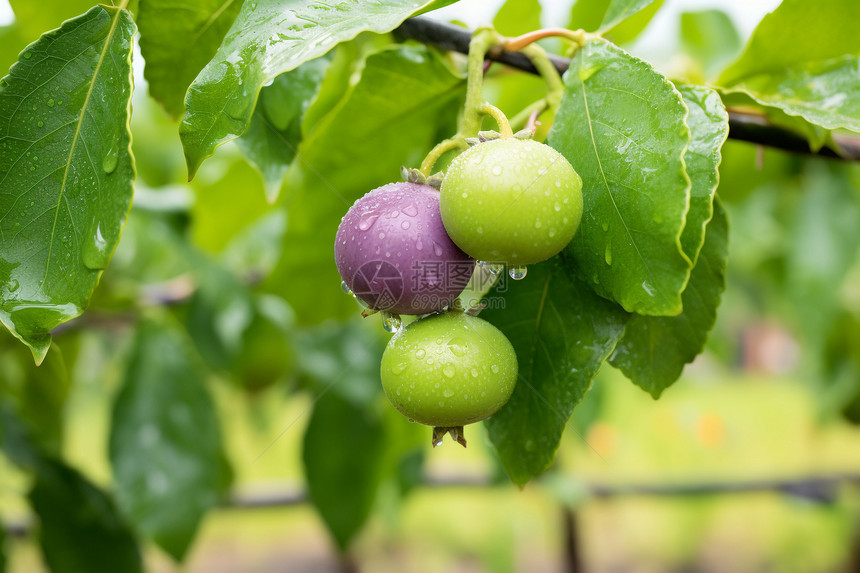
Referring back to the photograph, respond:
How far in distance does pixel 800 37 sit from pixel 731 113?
106 millimetres

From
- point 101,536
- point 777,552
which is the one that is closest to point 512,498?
point 777,552

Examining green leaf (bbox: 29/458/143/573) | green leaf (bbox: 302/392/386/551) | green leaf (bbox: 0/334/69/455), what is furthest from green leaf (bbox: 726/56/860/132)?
green leaf (bbox: 0/334/69/455)

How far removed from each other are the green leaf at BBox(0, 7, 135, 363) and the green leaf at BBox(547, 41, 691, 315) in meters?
0.31

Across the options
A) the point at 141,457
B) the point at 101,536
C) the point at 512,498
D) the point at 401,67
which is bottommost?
the point at 512,498

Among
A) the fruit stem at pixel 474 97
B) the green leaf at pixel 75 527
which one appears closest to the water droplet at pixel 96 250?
the fruit stem at pixel 474 97

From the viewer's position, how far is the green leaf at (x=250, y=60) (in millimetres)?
445

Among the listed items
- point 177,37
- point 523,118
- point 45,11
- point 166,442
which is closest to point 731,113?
point 523,118

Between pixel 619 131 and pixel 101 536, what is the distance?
3.56 ft

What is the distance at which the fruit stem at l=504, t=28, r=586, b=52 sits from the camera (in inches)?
22.9

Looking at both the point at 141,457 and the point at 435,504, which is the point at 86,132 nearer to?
the point at 141,457

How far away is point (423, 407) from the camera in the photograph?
1.63ft

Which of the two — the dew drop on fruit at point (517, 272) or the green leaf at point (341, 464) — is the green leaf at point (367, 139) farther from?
the green leaf at point (341, 464)

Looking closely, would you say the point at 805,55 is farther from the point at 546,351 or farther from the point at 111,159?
the point at 111,159

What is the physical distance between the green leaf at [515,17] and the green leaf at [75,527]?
97 cm
